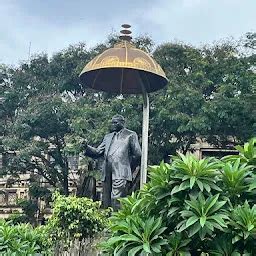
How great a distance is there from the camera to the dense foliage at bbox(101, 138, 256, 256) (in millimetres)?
3359

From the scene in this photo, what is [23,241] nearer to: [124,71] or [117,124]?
[117,124]

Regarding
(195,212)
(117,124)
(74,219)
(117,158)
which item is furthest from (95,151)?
(195,212)

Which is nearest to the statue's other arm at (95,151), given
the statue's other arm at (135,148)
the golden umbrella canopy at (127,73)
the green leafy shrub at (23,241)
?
the statue's other arm at (135,148)

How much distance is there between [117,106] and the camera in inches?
599

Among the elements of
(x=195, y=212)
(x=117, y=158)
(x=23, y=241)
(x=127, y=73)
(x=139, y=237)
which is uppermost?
(x=127, y=73)

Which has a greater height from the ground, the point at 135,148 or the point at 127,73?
the point at 127,73

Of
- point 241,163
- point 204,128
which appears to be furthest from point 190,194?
point 204,128

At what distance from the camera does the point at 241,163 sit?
12.1ft

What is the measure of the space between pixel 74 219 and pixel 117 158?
1376 mm

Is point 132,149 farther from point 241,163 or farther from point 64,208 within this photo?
point 241,163

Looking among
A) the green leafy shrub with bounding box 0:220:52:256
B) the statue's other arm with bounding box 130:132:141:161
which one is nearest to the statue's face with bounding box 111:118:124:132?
the statue's other arm with bounding box 130:132:141:161

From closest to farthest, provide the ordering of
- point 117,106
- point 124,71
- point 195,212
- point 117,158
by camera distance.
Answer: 1. point 195,212
2. point 117,158
3. point 124,71
4. point 117,106

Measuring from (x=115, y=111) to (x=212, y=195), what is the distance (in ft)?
39.0

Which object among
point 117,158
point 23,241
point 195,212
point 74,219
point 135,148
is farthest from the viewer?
point 135,148
